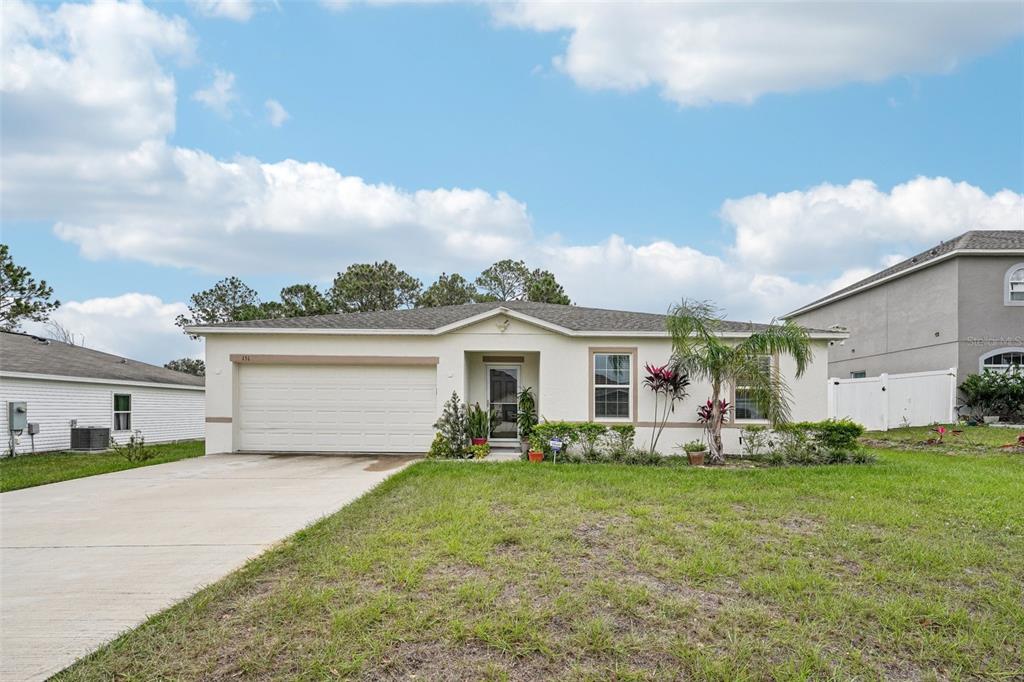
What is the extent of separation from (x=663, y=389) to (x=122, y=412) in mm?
17539

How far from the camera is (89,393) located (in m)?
17.6

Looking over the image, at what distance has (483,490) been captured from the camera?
7855mm

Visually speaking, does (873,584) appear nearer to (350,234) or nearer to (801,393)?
(801,393)

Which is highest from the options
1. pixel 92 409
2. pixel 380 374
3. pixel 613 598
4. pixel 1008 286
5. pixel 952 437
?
pixel 1008 286

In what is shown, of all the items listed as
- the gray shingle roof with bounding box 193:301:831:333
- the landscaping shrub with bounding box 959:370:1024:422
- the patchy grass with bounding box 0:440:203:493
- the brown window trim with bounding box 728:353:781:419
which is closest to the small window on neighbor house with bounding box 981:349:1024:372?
the landscaping shrub with bounding box 959:370:1024:422

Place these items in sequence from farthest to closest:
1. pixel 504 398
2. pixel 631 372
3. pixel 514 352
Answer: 1. pixel 504 398
2. pixel 514 352
3. pixel 631 372

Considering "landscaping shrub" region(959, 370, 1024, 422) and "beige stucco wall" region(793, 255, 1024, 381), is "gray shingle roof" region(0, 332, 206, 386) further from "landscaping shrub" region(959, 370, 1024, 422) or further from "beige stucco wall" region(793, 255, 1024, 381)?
"beige stucco wall" region(793, 255, 1024, 381)

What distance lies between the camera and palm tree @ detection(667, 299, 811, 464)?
36.1 feet

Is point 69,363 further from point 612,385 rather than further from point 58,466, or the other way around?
point 612,385

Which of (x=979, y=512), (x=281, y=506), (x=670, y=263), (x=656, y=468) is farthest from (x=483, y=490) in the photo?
(x=670, y=263)

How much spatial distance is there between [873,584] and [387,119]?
15483mm

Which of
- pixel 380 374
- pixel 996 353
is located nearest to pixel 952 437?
pixel 996 353

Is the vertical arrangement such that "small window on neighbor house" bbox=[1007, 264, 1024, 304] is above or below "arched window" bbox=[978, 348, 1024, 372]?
above

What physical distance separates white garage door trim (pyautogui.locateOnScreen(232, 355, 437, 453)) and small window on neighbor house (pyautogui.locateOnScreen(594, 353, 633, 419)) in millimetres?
3798
